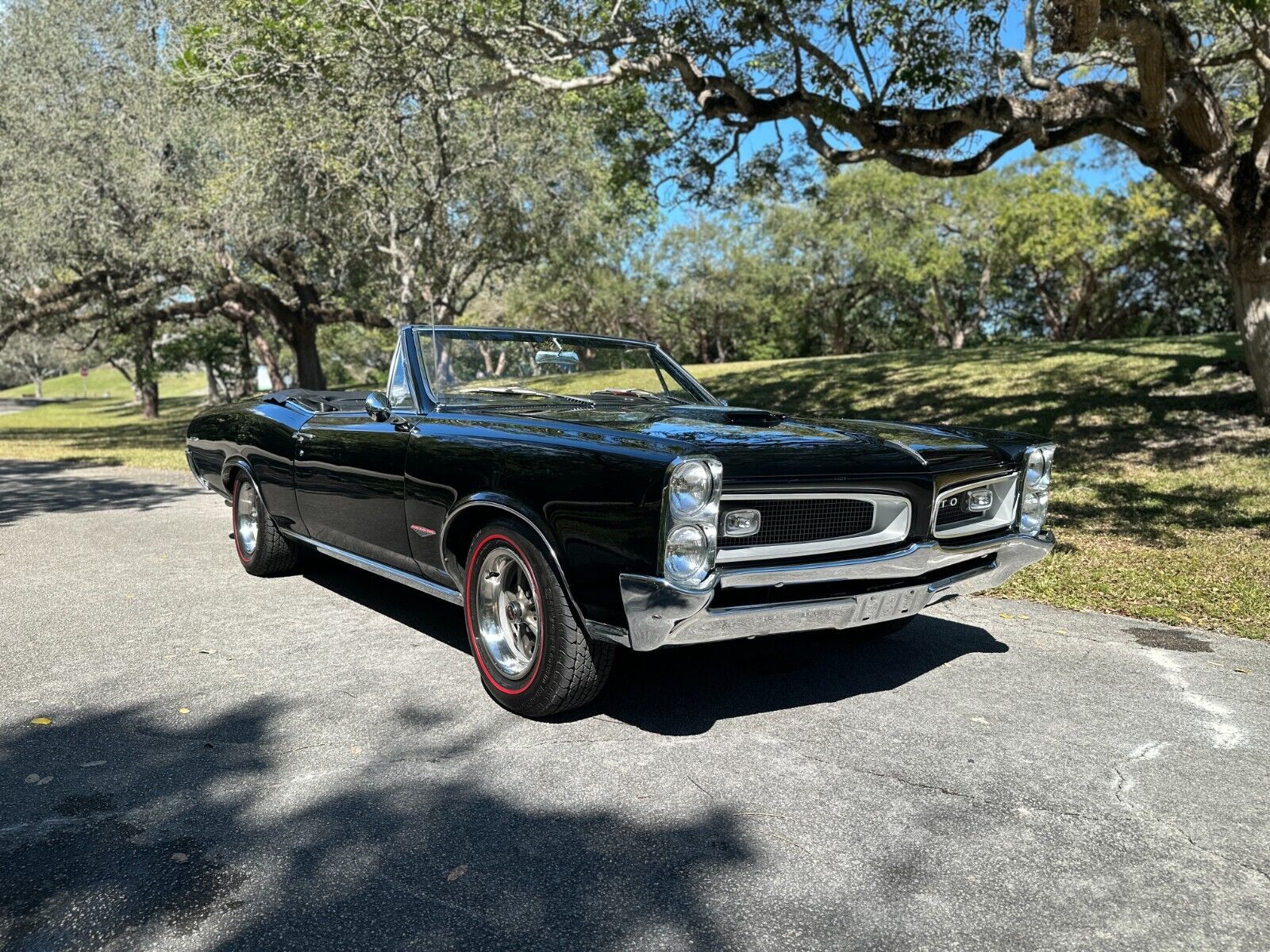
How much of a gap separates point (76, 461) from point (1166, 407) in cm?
1589

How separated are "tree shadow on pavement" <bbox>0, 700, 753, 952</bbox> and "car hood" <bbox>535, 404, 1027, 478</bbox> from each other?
1.20 meters

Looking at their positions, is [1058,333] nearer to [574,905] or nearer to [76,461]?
[76,461]

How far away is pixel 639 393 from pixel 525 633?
1580 mm

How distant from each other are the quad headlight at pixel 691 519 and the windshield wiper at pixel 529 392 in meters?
1.52

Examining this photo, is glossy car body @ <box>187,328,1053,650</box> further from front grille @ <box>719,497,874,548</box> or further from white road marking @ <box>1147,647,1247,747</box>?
white road marking @ <box>1147,647,1247,747</box>

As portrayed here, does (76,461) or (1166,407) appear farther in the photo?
(76,461)

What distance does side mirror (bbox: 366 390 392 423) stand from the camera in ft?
14.6

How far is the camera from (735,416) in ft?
13.3

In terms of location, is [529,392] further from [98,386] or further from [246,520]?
[98,386]

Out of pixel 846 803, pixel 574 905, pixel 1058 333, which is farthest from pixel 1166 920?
pixel 1058 333

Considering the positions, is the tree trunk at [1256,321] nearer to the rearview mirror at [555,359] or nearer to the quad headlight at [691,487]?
the rearview mirror at [555,359]

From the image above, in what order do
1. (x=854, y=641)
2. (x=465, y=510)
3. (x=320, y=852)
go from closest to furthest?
1. (x=320, y=852)
2. (x=465, y=510)
3. (x=854, y=641)

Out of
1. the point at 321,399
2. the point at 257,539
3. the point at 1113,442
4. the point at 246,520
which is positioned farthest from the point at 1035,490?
the point at 1113,442

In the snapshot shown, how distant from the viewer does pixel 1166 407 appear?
11.5 meters
